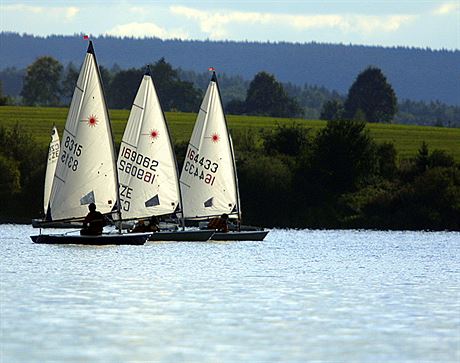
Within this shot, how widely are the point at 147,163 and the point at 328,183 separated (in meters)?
42.8

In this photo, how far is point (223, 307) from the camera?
33562 millimetres

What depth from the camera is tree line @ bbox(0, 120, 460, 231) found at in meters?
100

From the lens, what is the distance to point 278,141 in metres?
117

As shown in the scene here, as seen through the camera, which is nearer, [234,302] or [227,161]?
[234,302]

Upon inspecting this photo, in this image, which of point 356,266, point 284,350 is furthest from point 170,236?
point 284,350

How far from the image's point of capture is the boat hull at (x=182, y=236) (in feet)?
225

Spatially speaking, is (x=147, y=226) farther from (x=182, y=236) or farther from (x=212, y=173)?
(x=212, y=173)

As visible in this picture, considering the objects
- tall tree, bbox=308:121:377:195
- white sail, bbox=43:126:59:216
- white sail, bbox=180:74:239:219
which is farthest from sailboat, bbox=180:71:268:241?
tall tree, bbox=308:121:377:195

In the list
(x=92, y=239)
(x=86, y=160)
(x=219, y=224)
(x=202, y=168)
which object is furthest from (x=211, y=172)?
(x=92, y=239)

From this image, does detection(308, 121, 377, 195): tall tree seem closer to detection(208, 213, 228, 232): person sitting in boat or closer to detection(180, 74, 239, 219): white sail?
detection(180, 74, 239, 219): white sail

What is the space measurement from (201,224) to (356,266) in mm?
24176

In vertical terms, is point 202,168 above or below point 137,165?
below

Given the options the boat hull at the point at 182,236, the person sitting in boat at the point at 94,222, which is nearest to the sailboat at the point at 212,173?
the boat hull at the point at 182,236

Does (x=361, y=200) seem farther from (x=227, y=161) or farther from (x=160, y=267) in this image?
(x=160, y=267)
